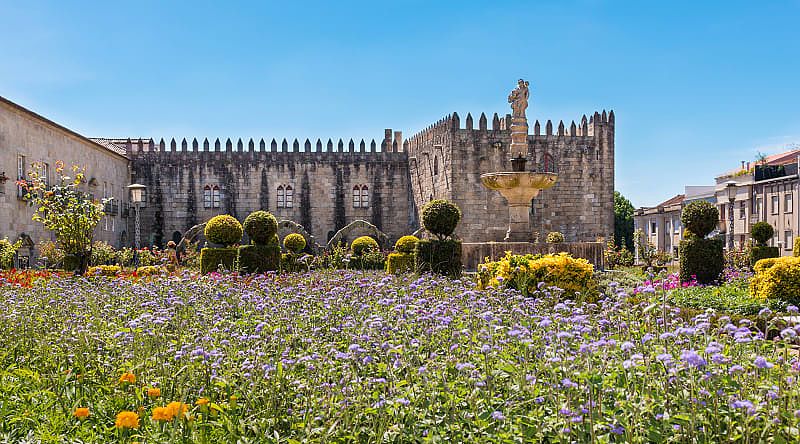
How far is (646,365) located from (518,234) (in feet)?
41.1

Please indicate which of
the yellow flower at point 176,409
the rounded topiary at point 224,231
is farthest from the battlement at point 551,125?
the yellow flower at point 176,409

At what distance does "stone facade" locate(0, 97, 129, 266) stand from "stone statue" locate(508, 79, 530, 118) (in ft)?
48.2

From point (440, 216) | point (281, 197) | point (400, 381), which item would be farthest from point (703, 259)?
point (281, 197)

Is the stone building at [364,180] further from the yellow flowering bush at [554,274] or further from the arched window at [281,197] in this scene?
the yellow flowering bush at [554,274]

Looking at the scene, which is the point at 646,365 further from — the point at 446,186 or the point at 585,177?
the point at 585,177

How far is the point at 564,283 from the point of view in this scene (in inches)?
348

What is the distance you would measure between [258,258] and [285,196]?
17920 millimetres

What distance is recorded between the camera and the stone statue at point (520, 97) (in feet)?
58.7

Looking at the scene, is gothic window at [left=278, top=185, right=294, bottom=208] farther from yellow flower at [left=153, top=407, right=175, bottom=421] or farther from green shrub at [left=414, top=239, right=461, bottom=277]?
yellow flower at [left=153, top=407, right=175, bottom=421]

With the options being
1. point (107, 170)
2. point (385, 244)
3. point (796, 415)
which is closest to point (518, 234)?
point (796, 415)

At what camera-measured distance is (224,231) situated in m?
17.1

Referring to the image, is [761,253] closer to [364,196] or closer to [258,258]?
[258,258]

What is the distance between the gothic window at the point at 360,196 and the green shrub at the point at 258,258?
1728 cm

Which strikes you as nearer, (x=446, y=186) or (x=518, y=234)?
(x=518, y=234)
